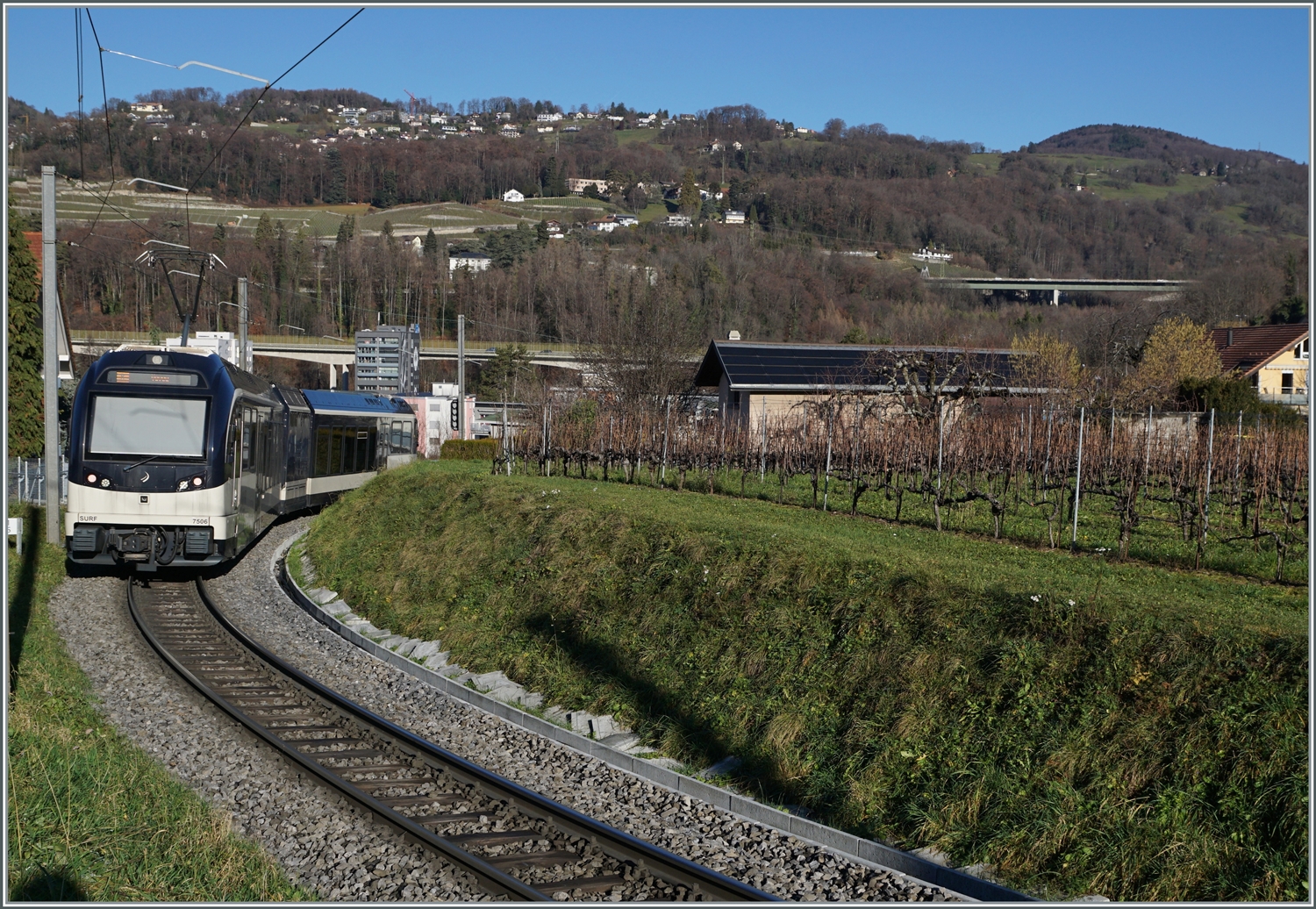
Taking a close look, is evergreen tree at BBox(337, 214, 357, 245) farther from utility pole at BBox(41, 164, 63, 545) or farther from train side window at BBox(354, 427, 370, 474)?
utility pole at BBox(41, 164, 63, 545)

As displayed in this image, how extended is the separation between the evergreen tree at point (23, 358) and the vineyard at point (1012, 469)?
18.6m

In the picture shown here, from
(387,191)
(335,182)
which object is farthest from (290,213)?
(387,191)

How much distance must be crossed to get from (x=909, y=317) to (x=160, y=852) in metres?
93.0

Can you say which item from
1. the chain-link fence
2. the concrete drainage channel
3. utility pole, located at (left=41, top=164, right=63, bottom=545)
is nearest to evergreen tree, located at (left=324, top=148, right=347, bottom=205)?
the chain-link fence

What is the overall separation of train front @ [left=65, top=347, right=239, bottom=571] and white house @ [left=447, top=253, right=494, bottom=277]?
100899 millimetres

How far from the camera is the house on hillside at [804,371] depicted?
126 feet

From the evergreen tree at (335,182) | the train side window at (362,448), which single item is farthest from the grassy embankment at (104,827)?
the evergreen tree at (335,182)

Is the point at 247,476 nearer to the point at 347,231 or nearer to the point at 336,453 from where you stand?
the point at 336,453

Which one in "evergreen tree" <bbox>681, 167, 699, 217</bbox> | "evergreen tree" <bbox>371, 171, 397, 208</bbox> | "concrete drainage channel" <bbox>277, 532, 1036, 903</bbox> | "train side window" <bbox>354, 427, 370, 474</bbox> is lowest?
"concrete drainage channel" <bbox>277, 532, 1036, 903</bbox>

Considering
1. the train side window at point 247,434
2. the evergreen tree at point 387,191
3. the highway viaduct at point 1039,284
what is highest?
the evergreen tree at point 387,191

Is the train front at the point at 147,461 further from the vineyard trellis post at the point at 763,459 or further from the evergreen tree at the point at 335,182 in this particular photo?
the evergreen tree at the point at 335,182

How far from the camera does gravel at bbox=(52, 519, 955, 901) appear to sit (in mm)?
7305

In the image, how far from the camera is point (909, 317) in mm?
95562

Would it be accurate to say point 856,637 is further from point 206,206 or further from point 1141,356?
point 206,206
